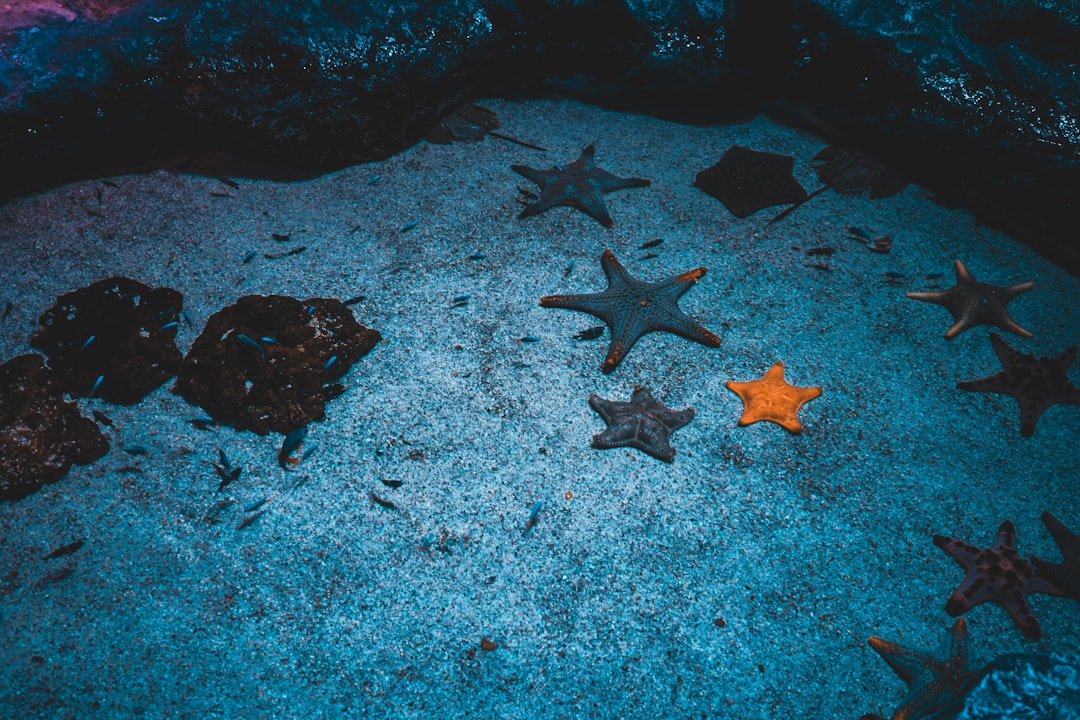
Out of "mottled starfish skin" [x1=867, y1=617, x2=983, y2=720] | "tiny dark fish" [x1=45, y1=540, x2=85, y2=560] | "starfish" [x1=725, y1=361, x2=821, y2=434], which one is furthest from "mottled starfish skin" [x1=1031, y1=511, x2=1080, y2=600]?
"tiny dark fish" [x1=45, y1=540, x2=85, y2=560]

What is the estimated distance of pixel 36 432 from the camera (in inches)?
144

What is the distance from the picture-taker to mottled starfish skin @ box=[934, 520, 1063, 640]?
10.3 feet

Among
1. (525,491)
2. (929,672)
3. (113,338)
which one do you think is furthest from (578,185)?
(929,672)

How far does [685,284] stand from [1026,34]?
4.08 metres

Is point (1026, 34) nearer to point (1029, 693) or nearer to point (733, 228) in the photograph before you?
point (733, 228)

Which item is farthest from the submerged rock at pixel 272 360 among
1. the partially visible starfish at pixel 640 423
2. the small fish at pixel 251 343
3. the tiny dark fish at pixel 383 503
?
the partially visible starfish at pixel 640 423

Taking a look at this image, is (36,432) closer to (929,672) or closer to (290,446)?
(290,446)

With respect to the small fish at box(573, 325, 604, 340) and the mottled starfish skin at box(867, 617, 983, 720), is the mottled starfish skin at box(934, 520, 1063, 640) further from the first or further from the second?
the small fish at box(573, 325, 604, 340)

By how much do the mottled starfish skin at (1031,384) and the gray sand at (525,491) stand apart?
0.11 metres

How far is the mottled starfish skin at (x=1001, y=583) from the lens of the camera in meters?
3.12

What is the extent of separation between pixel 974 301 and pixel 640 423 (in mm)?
3078

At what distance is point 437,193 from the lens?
5.72 m

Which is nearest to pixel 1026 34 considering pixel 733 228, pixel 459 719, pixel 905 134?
pixel 905 134

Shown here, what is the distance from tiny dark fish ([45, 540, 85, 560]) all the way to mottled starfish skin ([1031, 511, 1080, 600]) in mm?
5561
